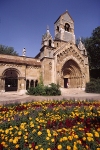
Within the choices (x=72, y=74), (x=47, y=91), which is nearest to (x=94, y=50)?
(x=72, y=74)

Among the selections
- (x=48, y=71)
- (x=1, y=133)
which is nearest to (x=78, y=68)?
(x=48, y=71)

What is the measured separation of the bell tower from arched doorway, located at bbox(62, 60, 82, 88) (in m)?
6.60

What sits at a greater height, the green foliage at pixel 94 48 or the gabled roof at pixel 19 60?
the green foliage at pixel 94 48

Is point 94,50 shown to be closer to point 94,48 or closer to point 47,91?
point 94,48

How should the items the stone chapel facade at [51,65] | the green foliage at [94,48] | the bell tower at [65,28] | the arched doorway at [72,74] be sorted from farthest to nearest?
the green foliage at [94,48], the bell tower at [65,28], the arched doorway at [72,74], the stone chapel facade at [51,65]

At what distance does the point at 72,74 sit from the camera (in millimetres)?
26672

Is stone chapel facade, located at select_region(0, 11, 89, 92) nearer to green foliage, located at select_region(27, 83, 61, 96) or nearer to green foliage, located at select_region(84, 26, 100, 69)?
green foliage, located at select_region(27, 83, 61, 96)

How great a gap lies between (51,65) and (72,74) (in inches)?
291

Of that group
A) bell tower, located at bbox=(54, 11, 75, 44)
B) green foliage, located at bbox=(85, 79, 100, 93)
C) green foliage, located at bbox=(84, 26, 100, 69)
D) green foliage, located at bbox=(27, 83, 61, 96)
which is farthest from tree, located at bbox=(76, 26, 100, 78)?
green foliage, located at bbox=(27, 83, 61, 96)

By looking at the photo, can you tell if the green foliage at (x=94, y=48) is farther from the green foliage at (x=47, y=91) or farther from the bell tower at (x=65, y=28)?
the green foliage at (x=47, y=91)

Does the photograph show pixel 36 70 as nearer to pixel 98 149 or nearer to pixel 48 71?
pixel 48 71

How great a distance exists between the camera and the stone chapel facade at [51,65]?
20.3 meters

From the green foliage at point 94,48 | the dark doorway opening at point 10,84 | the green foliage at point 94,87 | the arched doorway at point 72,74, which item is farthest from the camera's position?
the green foliage at point 94,48

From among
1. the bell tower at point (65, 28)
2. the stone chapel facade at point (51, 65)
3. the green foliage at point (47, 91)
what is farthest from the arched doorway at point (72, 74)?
the green foliage at point (47, 91)
